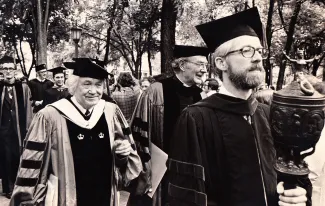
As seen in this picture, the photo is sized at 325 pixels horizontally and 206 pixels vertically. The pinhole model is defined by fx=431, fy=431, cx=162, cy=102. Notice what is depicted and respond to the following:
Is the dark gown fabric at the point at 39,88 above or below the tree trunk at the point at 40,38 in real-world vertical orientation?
below

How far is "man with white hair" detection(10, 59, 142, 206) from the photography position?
3.59 meters

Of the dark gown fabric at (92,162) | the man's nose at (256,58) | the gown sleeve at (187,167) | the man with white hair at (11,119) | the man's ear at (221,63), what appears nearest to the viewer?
the gown sleeve at (187,167)

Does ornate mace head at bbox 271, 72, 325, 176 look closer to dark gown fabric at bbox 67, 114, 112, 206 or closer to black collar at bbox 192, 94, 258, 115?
black collar at bbox 192, 94, 258, 115

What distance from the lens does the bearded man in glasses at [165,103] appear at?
5121mm

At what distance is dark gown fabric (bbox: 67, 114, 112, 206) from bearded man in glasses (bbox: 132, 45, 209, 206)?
1.08 m

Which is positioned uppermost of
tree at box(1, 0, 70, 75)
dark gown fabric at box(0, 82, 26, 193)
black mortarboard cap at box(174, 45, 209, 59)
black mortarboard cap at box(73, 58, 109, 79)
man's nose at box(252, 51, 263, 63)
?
tree at box(1, 0, 70, 75)

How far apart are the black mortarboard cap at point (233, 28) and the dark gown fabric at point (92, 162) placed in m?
1.68

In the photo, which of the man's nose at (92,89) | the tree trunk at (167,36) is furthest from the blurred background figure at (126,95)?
the man's nose at (92,89)

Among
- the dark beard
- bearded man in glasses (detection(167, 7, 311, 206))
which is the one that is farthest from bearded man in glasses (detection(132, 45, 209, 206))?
the dark beard

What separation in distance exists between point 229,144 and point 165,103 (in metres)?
2.98

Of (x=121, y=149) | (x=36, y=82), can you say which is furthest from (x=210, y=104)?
(x=36, y=82)

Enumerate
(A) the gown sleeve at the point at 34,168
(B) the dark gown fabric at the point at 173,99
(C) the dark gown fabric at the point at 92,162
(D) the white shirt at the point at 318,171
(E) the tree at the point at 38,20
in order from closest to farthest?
1. (D) the white shirt at the point at 318,171
2. (A) the gown sleeve at the point at 34,168
3. (C) the dark gown fabric at the point at 92,162
4. (B) the dark gown fabric at the point at 173,99
5. (E) the tree at the point at 38,20

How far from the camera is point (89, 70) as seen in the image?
12.9 feet

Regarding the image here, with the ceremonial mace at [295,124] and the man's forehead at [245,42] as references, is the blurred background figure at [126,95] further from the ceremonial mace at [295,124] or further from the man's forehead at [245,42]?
the ceremonial mace at [295,124]
